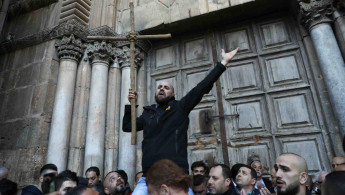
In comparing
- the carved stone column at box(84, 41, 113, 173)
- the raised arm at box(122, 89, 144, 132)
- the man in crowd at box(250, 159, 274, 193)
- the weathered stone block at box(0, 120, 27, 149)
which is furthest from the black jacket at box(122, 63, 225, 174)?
the weathered stone block at box(0, 120, 27, 149)

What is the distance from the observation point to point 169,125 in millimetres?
2135

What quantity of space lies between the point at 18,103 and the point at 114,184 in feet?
10.7

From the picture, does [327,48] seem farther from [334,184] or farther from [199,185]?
[334,184]

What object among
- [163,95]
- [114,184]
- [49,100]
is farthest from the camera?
[49,100]

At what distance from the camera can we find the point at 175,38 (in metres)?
5.94

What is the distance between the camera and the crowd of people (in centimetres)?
151

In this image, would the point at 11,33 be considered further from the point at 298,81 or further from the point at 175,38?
the point at 298,81

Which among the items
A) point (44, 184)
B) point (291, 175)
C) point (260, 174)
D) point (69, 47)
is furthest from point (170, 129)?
point (69, 47)

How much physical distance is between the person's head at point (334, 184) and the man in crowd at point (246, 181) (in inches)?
71.3

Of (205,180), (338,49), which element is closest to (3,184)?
(205,180)

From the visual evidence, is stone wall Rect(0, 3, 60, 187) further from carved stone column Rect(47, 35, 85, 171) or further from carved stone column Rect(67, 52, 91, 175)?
carved stone column Rect(67, 52, 91, 175)

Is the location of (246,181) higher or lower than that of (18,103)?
lower

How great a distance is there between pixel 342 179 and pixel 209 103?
12.5ft

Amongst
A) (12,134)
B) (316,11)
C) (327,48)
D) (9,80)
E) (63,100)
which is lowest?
(12,134)
